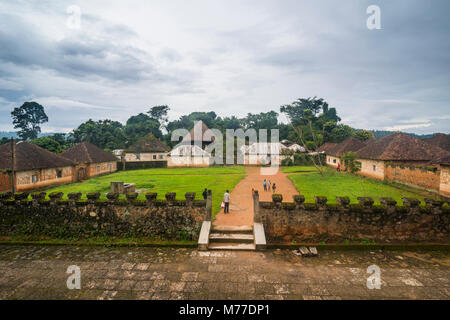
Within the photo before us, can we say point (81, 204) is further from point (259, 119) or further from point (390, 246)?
point (259, 119)

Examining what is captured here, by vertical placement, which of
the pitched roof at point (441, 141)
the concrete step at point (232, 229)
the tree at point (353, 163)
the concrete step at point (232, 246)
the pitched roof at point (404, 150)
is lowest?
the concrete step at point (232, 246)

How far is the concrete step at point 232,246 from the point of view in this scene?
25.3 ft

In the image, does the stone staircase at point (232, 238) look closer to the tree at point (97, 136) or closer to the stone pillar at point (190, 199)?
the stone pillar at point (190, 199)

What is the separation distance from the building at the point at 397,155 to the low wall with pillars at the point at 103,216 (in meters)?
21.0

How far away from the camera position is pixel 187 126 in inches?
2685

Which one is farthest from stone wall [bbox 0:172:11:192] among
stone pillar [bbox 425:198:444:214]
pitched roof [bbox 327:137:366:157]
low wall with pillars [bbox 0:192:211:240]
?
pitched roof [bbox 327:137:366:157]

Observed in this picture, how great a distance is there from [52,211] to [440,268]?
44.2 feet

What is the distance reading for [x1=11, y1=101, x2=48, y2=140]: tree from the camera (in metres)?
62.8

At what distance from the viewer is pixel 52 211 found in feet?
28.8

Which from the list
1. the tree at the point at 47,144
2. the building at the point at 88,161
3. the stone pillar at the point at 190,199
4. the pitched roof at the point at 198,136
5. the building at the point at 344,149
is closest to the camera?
the stone pillar at the point at 190,199

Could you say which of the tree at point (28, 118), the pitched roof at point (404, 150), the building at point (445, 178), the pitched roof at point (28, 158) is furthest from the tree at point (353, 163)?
the tree at point (28, 118)

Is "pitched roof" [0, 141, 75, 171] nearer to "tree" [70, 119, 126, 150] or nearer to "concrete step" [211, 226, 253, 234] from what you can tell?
"concrete step" [211, 226, 253, 234]

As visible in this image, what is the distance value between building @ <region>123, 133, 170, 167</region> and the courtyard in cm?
3444

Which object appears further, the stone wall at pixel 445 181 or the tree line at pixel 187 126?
the tree line at pixel 187 126
